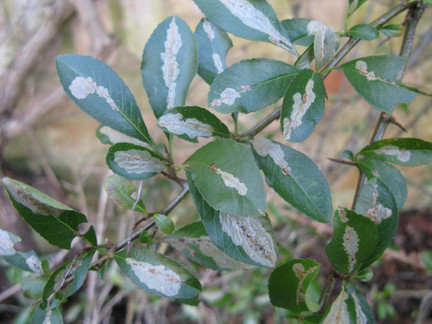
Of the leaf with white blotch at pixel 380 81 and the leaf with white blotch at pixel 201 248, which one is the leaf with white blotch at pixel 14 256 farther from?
the leaf with white blotch at pixel 380 81

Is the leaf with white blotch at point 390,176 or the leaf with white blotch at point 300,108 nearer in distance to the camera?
the leaf with white blotch at point 300,108

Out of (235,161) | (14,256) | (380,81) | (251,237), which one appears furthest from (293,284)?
(14,256)

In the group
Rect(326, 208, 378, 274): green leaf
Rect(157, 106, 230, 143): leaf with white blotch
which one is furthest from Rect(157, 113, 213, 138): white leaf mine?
Rect(326, 208, 378, 274): green leaf

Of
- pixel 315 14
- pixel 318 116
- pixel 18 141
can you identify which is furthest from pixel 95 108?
pixel 18 141

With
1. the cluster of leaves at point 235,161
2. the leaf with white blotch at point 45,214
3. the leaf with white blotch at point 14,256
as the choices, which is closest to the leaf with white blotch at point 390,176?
the cluster of leaves at point 235,161

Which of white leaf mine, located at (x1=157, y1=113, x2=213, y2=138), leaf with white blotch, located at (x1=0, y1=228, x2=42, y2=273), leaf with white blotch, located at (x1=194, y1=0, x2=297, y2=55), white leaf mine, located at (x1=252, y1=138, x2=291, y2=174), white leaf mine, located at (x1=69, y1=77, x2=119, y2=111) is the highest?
leaf with white blotch, located at (x1=194, y1=0, x2=297, y2=55)

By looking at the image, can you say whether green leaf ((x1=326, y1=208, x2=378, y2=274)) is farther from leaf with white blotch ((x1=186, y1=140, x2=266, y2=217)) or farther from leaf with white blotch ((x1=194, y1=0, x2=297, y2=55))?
leaf with white blotch ((x1=194, y1=0, x2=297, y2=55))
